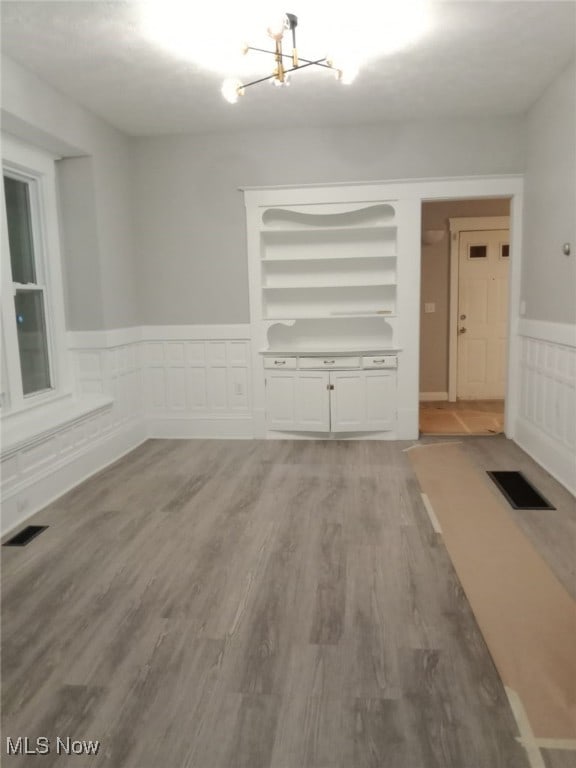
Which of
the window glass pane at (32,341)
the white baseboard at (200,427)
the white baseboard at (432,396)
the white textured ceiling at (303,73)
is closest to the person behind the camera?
the white textured ceiling at (303,73)

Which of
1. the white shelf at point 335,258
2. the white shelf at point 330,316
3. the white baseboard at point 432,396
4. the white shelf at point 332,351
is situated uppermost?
the white shelf at point 335,258

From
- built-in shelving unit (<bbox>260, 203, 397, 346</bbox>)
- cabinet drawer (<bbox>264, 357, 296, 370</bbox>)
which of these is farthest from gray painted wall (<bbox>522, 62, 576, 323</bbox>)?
cabinet drawer (<bbox>264, 357, 296, 370</bbox>)

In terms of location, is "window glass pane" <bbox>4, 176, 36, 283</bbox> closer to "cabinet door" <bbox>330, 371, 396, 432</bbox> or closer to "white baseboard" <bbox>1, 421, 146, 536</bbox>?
"white baseboard" <bbox>1, 421, 146, 536</bbox>

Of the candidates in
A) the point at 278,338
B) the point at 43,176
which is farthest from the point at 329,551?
the point at 43,176

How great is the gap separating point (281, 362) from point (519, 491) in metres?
2.37

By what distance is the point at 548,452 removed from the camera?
158 inches

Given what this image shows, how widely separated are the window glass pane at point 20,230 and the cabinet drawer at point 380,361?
290 centimetres

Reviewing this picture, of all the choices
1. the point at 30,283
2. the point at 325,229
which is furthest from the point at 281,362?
the point at 30,283

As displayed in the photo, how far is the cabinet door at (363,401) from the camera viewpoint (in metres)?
4.95

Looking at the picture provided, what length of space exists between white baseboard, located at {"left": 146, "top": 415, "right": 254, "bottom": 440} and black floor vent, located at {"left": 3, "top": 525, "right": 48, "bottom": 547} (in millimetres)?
2127

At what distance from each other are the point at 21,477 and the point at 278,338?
2.74m

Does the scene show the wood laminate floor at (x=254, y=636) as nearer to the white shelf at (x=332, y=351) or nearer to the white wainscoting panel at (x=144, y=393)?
the white wainscoting panel at (x=144, y=393)

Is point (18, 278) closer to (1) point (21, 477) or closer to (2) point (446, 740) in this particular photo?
(1) point (21, 477)

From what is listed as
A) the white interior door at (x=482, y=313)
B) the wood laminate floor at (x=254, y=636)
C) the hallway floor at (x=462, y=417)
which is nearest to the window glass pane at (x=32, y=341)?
the wood laminate floor at (x=254, y=636)
